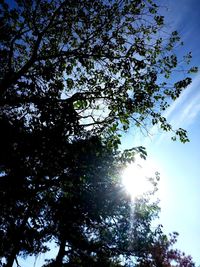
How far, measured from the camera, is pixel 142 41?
1159cm

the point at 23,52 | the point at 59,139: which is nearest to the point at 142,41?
the point at 23,52

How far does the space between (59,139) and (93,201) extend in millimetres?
12308

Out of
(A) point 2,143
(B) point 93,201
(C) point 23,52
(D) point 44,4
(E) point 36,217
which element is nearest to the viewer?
(A) point 2,143

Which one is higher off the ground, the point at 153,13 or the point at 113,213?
the point at 153,13

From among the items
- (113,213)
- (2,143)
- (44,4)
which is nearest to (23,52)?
(44,4)

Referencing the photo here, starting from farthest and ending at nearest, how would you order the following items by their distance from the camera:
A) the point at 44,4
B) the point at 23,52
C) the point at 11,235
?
the point at 23,52, the point at 44,4, the point at 11,235

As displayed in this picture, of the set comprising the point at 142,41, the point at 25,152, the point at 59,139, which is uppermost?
the point at 142,41

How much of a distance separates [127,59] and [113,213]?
13.2 meters

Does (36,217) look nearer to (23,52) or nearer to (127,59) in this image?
(127,59)

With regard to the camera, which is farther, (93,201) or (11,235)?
(93,201)

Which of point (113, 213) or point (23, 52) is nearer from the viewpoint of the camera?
point (23, 52)

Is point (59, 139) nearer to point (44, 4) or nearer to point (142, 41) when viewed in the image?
point (142, 41)

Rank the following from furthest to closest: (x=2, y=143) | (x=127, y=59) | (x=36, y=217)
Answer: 1. (x=127, y=59)
2. (x=36, y=217)
3. (x=2, y=143)

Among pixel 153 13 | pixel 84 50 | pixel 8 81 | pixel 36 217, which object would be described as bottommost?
pixel 36 217
